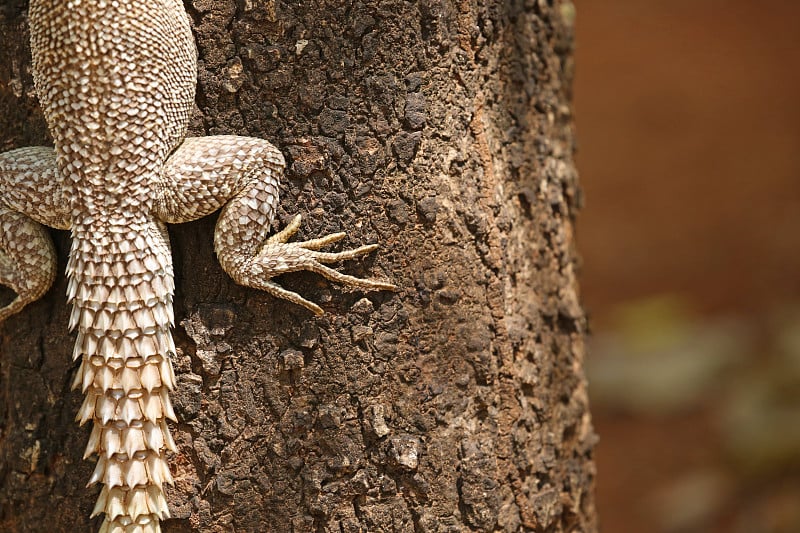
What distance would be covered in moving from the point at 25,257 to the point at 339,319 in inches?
29.6

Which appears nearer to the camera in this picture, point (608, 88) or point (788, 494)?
point (788, 494)

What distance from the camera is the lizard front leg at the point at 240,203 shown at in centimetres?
200

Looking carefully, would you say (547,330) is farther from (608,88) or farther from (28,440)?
(608,88)

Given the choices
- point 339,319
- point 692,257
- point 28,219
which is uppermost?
point 692,257

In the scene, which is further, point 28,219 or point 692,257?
point 692,257

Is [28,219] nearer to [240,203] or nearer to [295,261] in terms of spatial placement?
[240,203]

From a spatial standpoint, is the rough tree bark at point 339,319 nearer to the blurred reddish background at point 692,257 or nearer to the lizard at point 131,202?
the lizard at point 131,202

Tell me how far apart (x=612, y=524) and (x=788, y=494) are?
938 mm

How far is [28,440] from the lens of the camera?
7.17 feet

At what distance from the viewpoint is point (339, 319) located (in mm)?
2086

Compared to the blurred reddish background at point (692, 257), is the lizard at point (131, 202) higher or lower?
lower

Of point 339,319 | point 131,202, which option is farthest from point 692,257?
point 131,202

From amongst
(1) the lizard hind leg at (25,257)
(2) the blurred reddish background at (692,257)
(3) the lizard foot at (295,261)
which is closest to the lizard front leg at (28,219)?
(1) the lizard hind leg at (25,257)

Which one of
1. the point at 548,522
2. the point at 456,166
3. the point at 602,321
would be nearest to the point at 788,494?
the point at 602,321
